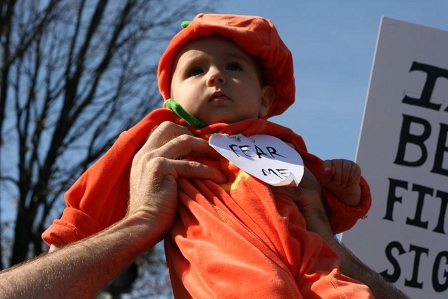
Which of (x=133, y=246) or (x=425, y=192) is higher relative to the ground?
(x=133, y=246)

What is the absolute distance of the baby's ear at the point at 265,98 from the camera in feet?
9.00

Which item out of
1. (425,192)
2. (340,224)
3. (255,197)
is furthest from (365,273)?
(425,192)

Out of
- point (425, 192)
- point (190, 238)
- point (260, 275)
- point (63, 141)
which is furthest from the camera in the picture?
point (63, 141)

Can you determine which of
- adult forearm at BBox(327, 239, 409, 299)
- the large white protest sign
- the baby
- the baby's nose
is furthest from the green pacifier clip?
the large white protest sign

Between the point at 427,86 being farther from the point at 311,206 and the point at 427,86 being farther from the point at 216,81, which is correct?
the point at 216,81

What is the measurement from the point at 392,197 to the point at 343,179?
4.72 ft

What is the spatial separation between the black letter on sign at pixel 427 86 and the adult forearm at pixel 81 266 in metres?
2.10

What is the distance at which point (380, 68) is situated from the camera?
164 inches

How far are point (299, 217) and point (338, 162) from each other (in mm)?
293

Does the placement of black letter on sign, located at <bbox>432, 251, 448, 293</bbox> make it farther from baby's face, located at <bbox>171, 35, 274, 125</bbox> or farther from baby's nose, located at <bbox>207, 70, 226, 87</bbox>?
baby's nose, located at <bbox>207, 70, 226, 87</bbox>

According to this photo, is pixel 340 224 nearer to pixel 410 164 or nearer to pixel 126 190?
pixel 126 190

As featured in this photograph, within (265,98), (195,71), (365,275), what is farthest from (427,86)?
(195,71)

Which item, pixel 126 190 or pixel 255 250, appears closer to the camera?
pixel 255 250

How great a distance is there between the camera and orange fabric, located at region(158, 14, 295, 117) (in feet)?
8.50
